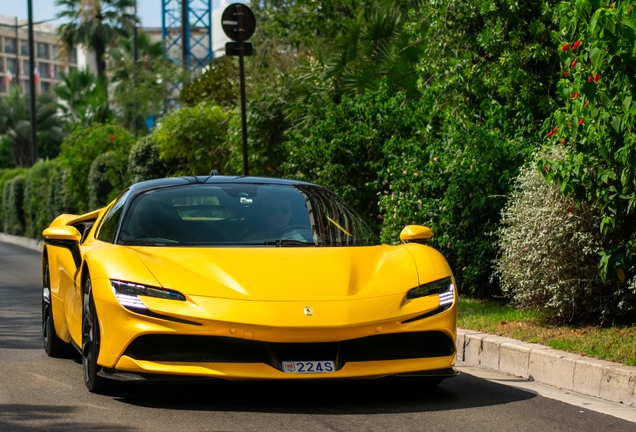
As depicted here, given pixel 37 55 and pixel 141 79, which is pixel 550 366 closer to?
pixel 141 79

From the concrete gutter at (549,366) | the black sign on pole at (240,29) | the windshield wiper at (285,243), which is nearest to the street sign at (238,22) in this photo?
the black sign on pole at (240,29)

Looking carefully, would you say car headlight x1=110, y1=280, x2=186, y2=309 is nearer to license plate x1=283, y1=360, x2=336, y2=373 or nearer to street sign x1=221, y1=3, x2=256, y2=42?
license plate x1=283, y1=360, x2=336, y2=373

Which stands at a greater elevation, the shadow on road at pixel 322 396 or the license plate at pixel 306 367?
the license plate at pixel 306 367

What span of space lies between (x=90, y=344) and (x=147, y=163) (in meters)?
18.2

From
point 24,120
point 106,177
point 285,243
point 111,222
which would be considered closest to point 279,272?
point 285,243

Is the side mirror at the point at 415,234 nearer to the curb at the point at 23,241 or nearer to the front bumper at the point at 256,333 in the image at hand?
the front bumper at the point at 256,333

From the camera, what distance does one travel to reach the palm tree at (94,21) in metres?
64.6

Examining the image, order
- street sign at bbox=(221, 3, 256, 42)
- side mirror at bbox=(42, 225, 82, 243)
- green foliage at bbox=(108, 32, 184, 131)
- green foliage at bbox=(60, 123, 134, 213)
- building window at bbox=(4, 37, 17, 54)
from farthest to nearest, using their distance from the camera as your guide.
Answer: building window at bbox=(4, 37, 17, 54) → green foliage at bbox=(108, 32, 184, 131) → green foliage at bbox=(60, 123, 134, 213) → street sign at bbox=(221, 3, 256, 42) → side mirror at bbox=(42, 225, 82, 243)

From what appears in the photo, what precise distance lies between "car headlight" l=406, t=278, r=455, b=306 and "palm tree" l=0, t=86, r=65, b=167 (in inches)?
2773

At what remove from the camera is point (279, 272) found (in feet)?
20.4

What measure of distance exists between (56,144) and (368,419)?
263 feet

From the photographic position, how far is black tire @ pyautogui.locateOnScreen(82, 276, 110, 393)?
6254mm

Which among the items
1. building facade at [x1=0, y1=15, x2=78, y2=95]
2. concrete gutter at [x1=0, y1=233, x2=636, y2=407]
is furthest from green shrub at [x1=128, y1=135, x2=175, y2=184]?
building facade at [x1=0, y1=15, x2=78, y2=95]

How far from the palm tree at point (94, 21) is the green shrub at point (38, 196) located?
33.0m
